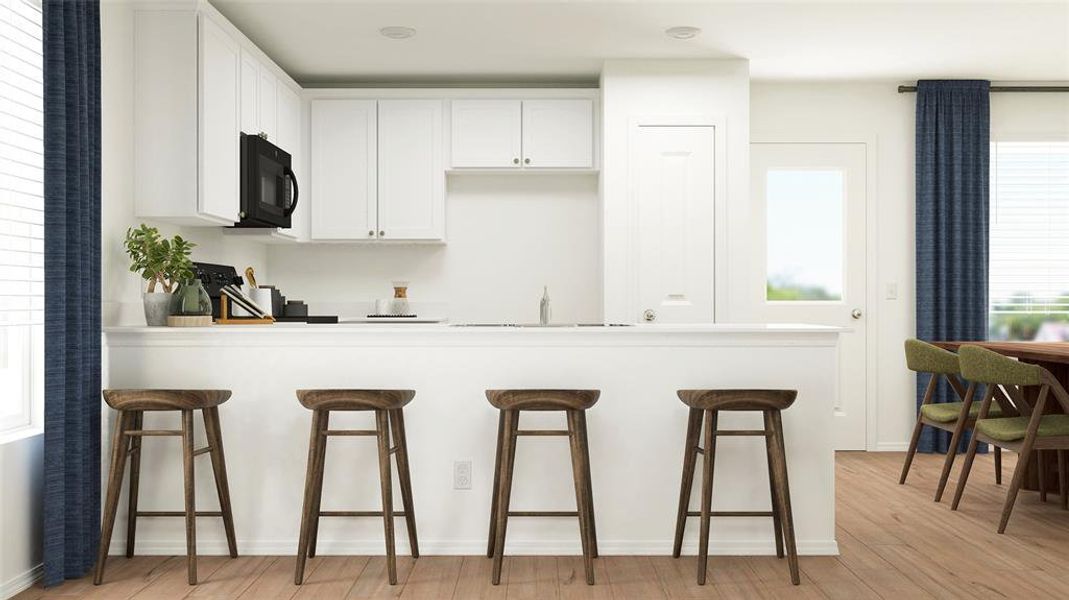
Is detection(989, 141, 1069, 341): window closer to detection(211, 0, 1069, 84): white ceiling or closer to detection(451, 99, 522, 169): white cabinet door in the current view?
detection(211, 0, 1069, 84): white ceiling

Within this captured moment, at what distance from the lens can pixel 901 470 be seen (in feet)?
17.0

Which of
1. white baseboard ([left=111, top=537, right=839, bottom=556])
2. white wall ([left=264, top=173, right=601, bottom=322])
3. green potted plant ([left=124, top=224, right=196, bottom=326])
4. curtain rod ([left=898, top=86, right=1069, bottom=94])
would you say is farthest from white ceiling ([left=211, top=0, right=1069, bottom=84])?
white baseboard ([left=111, top=537, right=839, bottom=556])

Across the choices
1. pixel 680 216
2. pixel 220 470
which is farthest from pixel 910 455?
pixel 220 470

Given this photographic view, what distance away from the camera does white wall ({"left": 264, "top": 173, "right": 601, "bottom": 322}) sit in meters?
5.75

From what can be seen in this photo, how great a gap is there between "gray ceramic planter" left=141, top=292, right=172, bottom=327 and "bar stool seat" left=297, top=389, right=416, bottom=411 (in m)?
0.83

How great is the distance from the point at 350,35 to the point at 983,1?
330cm

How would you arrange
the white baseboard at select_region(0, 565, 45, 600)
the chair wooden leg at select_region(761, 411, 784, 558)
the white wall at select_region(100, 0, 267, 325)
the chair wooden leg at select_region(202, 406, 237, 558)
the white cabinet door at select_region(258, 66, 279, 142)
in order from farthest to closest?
the white cabinet door at select_region(258, 66, 279, 142) → the white wall at select_region(100, 0, 267, 325) → the chair wooden leg at select_region(202, 406, 237, 558) → the chair wooden leg at select_region(761, 411, 784, 558) → the white baseboard at select_region(0, 565, 45, 600)

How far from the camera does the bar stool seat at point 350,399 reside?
302cm

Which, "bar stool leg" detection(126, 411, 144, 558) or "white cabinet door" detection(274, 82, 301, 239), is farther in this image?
"white cabinet door" detection(274, 82, 301, 239)

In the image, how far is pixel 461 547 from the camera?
338 cm

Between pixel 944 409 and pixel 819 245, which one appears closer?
pixel 944 409

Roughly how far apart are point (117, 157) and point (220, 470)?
4.75ft

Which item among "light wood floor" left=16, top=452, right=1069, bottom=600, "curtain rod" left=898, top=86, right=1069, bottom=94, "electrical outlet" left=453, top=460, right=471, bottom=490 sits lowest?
"light wood floor" left=16, top=452, right=1069, bottom=600

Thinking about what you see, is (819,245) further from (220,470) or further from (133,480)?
(133,480)
